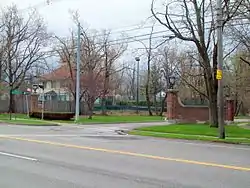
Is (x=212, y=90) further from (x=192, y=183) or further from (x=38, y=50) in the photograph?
(x=38, y=50)

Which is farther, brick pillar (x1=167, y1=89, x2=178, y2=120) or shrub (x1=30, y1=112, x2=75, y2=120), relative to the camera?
shrub (x1=30, y1=112, x2=75, y2=120)

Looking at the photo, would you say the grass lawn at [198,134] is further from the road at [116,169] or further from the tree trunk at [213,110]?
the road at [116,169]

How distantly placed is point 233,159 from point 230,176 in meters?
Answer: 3.81

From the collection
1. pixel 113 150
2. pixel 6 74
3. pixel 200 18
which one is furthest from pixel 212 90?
pixel 6 74

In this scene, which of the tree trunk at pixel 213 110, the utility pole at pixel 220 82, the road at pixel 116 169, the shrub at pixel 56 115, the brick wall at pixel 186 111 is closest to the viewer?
the road at pixel 116 169

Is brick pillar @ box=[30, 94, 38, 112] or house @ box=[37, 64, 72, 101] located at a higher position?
house @ box=[37, 64, 72, 101]

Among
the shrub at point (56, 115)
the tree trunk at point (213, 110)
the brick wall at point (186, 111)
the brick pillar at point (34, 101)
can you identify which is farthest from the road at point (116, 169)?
the brick pillar at point (34, 101)

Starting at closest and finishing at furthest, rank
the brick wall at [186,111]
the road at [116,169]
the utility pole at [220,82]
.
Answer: the road at [116,169] → the utility pole at [220,82] → the brick wall at [186,111]

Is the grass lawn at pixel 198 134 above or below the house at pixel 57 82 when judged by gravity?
below

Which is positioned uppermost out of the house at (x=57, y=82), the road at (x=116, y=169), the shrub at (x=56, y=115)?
the house at (x=57, y=82)

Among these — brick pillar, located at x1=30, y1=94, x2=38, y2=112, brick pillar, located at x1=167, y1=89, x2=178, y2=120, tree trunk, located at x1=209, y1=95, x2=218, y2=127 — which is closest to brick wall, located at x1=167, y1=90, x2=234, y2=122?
brick pillar, located at x1=167, y1=89, x2=178, y2=120

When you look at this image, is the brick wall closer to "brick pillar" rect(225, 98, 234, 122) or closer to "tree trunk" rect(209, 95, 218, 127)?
"brick pillar" rect(225, 98, 234, 122)

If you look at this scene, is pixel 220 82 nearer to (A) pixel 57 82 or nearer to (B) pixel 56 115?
(B) pixel 56 115

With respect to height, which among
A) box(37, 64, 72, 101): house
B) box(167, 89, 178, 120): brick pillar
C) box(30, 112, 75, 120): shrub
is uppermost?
box(37, 64, 72, 101): house
